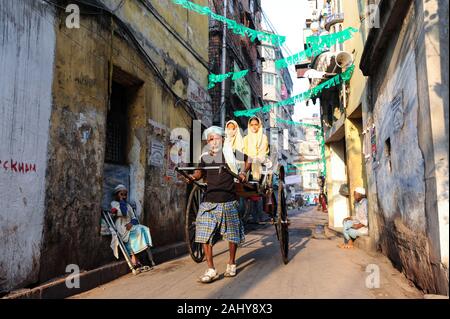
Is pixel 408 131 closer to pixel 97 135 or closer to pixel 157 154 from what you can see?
pixel 97 135

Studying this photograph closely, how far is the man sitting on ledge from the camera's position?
831cm

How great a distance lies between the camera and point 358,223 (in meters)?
8.41

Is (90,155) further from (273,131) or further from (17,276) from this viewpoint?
(273,131)

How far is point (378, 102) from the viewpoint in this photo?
22.7 feet

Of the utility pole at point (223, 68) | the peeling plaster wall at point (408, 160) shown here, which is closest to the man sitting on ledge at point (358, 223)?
the peeling plaster wall at point (408, 160)

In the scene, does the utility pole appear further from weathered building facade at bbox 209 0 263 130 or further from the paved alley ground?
the paved alley ground

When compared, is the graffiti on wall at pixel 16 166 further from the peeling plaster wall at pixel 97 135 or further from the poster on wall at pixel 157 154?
the poster on wall at pixel 157 154

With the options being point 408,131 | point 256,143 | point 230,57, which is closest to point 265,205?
point 256,143

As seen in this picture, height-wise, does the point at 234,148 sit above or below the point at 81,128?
below

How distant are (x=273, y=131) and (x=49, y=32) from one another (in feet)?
101

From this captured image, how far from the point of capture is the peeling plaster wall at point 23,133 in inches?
159

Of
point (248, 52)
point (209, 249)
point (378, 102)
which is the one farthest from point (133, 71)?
point (248, 52)

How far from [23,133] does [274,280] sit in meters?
3.64

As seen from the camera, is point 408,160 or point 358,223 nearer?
point 408,160
